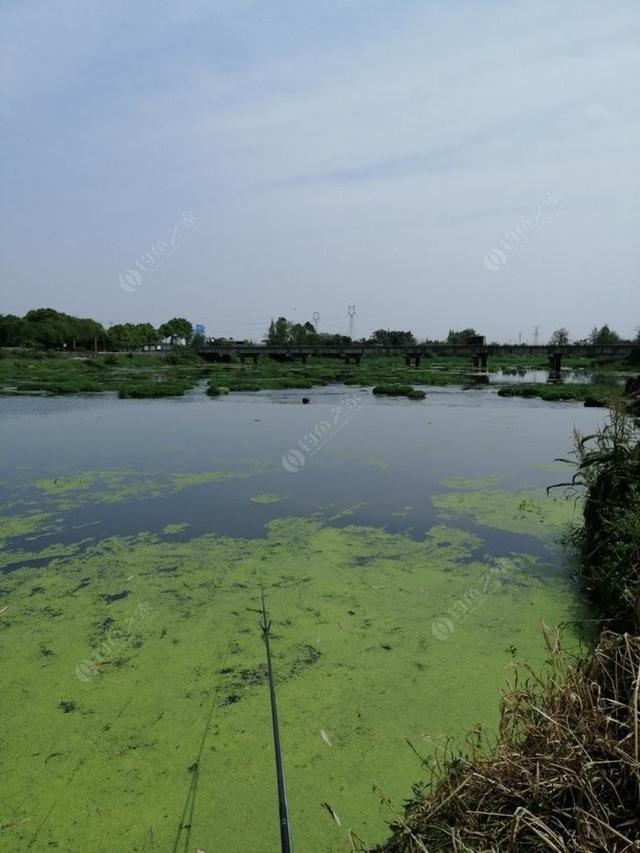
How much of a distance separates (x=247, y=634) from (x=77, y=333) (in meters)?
64.7

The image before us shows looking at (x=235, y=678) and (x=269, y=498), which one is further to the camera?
(x=269, y=498)

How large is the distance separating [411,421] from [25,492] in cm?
1092

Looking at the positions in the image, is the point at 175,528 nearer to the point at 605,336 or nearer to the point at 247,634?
the point at 247,634

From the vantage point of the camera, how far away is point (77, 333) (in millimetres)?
62531

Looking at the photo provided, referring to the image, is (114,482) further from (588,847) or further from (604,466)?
(588,847)

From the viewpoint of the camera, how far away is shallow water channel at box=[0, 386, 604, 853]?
260 cm

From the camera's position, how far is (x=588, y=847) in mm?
1336

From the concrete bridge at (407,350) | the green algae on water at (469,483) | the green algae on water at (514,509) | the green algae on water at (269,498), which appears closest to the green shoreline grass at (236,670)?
the green algae on water at (514,509)

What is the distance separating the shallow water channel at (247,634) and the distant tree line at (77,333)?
165 feet

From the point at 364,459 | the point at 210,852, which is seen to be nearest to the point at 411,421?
the point at 364,459

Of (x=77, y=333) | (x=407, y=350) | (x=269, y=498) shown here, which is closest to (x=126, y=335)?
(x=77, y=333)

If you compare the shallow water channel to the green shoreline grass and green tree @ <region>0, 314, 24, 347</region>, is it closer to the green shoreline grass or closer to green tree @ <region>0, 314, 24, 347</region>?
the green shoreline grass

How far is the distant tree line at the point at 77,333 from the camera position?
54594mm

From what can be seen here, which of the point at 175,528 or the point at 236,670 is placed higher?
the point at 175,528
